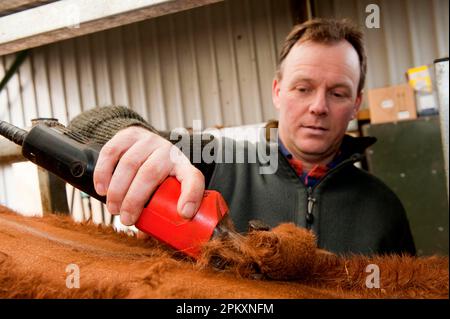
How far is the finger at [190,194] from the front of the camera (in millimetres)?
467

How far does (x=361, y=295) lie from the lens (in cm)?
41

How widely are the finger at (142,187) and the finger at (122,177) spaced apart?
16 mm

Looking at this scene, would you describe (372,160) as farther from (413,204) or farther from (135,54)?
(135,54)

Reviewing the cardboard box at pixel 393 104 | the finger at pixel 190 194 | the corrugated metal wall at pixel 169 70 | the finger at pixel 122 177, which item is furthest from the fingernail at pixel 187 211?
the corrugated metal wall at pixel 169 70

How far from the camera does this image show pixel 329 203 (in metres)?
1.28

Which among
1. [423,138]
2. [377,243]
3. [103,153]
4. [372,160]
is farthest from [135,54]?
[103,153]

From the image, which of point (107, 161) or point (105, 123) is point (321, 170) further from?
point (107, 161)

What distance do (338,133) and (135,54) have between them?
2989 mm

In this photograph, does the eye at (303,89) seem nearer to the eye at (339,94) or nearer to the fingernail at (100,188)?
the eye at (339,94)

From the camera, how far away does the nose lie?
1247 mm

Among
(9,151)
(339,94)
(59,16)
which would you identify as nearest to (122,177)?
(9,151)

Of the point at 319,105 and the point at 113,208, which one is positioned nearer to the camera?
the point at 113,208

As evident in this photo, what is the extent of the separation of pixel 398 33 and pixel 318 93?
7.65 feet

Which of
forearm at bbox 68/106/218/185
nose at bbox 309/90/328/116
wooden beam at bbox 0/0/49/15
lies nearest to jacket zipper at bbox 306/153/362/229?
nose at bbox 309/90/328/116
